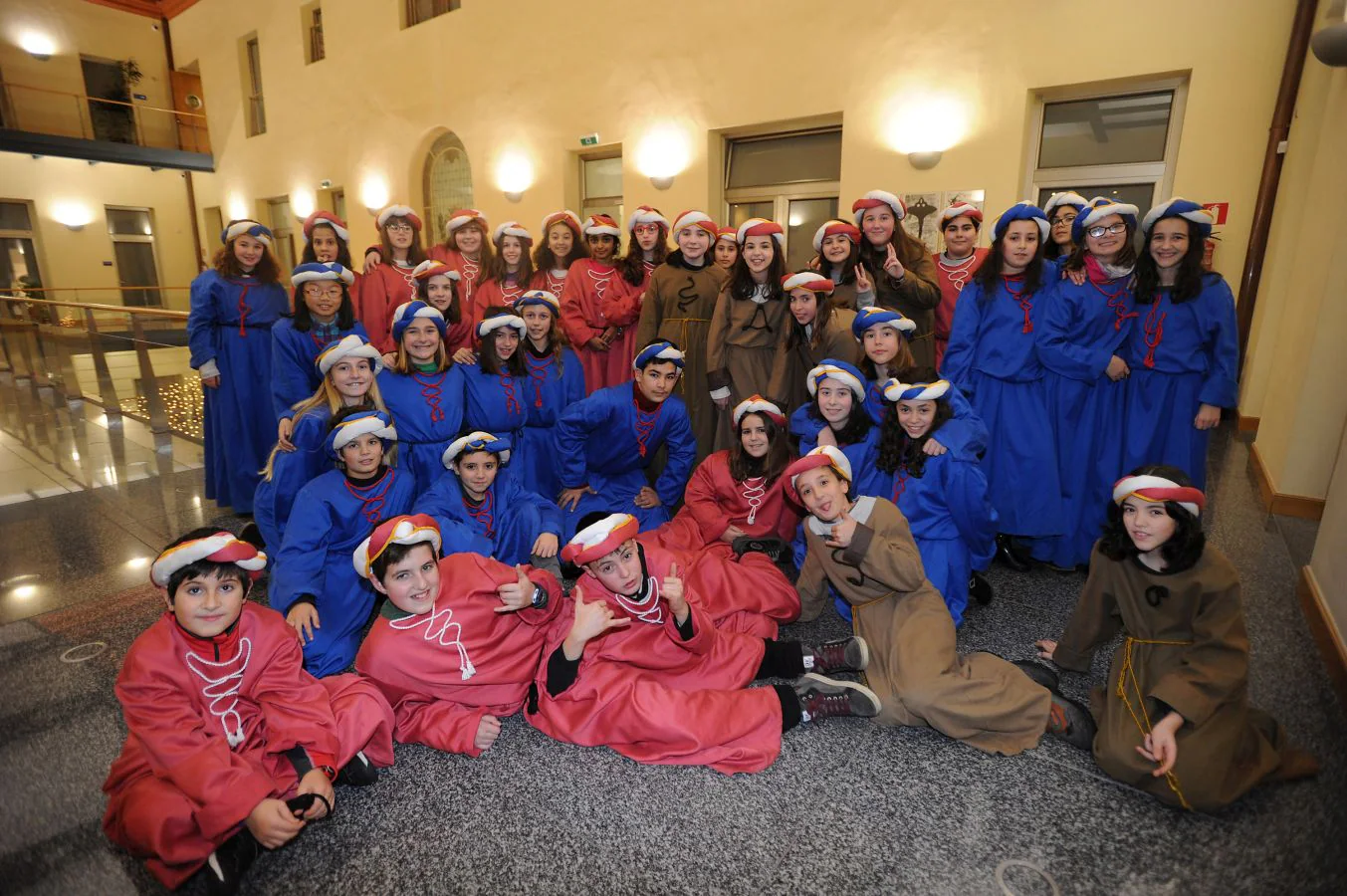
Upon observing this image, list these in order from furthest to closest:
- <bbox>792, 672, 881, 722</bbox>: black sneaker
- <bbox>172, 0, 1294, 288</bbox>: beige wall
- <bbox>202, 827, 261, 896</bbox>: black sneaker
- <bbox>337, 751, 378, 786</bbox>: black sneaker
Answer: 1. <bbox>172, 0, 1294, 288</bbox>: beige wall
2. <bbox>792, 672, 881, 722</bbox>: black sneaker
3. <bbox>337, 751, 378, 786</bbox>: black sneaker
4. <bbox>202, 827, 261, 896</bbox>: black sneaker

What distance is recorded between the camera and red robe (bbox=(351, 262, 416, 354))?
4820 millimetres

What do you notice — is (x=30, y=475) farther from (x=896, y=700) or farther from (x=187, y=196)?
(x=187, y=196)

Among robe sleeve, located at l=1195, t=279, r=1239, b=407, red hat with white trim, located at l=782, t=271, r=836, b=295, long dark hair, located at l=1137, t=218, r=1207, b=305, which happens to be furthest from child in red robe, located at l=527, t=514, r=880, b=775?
long dark hair, located at l=1137, t=218, r=1207, b=305

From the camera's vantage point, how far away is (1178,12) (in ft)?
17.2

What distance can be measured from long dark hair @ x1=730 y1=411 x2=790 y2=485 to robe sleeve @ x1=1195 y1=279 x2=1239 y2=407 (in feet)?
6.19

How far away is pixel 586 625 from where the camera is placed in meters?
2.20

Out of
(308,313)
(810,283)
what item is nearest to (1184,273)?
(810,283)

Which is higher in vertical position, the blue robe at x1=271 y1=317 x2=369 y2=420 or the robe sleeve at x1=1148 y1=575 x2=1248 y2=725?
the blue robe at x1=271 y1=317 x2=369 y2=420

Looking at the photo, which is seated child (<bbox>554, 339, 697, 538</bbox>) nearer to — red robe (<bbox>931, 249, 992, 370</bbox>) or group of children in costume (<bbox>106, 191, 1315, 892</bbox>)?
group of children in costume (<bbox>106, 191, 1315, 892</bbox>)

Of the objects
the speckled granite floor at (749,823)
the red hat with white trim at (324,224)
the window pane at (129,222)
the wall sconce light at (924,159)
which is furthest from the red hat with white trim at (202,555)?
the window pane at (129,222)

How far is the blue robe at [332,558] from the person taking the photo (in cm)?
274

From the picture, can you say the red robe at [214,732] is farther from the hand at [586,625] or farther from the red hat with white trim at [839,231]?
the red hat with white trim at [839,231]

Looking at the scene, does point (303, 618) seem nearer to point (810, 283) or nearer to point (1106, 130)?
point (810, 283)

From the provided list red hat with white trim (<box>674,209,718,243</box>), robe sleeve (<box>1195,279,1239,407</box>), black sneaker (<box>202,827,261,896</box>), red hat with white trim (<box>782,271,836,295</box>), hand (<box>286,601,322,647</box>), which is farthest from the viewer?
red hat with white trim (<box>674,209,718,243</box>)
